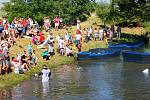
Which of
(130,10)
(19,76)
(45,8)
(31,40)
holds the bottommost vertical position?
(19,76)

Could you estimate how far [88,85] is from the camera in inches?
1224

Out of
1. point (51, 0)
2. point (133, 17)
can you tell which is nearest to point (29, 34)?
point (51, 0)

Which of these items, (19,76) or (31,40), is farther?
(31,40)

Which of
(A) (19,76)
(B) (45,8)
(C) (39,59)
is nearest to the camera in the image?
(A) (19,76)

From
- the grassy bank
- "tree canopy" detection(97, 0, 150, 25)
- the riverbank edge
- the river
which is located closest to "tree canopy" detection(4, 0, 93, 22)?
the grassy bank

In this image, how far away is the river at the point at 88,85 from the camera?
90.6 ft

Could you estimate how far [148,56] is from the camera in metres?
40.7

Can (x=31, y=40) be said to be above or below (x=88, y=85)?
above

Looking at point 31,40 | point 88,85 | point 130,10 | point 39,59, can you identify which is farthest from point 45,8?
point 88,85

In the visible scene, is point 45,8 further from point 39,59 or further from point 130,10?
point 39,59

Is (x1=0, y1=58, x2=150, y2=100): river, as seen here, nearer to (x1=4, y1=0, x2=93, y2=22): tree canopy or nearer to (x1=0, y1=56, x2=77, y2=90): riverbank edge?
(x1=0, y1=56, x2=77, y2=90): riverbank edge

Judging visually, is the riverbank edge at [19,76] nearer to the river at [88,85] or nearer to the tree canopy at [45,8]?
the river at [88,85]

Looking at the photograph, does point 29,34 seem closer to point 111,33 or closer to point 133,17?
point 111,33

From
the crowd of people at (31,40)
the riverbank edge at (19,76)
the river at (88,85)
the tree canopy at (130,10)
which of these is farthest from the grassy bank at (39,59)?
the tree canopy at (130,10)
